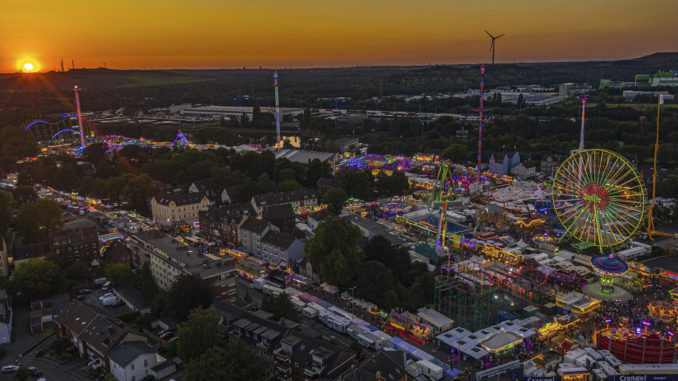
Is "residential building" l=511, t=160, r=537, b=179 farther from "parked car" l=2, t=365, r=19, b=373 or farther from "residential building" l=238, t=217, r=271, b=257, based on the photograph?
"parked car" l=2, t=365, r=19, b=373

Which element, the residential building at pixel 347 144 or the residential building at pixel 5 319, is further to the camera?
the residential building at pixel 347 144

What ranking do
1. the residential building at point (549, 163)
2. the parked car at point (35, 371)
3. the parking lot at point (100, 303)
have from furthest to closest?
the residential building at point (549, 163) → the parking lot at point (100, 303) → the parked car at point (35, 371)

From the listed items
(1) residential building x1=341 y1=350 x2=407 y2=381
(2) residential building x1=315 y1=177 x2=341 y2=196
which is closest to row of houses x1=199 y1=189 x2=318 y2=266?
(2) residential building x1=315 y1=177 x2=341 y2=196

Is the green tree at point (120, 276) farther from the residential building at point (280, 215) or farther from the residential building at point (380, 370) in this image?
the residential building at point (380, 370)

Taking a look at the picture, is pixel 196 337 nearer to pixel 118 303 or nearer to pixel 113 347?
pixel 113 347

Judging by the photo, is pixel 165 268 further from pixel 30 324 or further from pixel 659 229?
pixel 659 229

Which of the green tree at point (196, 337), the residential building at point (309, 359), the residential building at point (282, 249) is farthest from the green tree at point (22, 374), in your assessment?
the residential building at point (282, 249)
